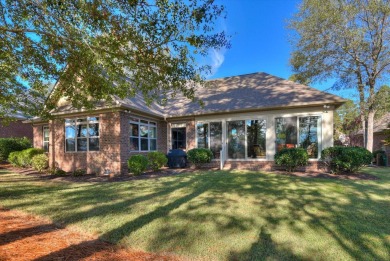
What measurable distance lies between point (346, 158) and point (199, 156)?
21.4 feet

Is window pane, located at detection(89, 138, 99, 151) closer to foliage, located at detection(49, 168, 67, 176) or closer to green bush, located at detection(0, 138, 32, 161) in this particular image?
foliage, located at detection(49, 168, 67, 176)

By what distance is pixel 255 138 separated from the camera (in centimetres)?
1202

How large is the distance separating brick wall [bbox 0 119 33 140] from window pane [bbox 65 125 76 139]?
9225 mm

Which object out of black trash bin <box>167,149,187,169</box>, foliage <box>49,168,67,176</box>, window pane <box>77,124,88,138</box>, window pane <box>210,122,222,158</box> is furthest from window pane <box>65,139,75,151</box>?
window pane <box>210,122,222,158</box>

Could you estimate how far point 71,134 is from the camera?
12.6 meters

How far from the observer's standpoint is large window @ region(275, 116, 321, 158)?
10961 mm

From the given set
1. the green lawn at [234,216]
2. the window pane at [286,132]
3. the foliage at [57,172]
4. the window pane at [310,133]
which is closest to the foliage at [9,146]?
the foliage at [57,172]

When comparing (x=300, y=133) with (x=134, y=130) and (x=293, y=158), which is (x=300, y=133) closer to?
(x=293, y=158)

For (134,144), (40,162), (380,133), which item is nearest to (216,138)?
(134,144)

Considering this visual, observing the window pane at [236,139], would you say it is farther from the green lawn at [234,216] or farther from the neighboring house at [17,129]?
the neighboring house at [17,129]

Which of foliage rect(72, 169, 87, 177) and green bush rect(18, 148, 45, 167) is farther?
green bush rect(18, 148, 45, 167)

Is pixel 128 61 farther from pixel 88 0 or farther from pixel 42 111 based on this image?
pixel 42 111

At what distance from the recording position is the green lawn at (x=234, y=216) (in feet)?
10.9

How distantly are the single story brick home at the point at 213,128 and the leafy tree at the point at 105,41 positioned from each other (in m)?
4.09
